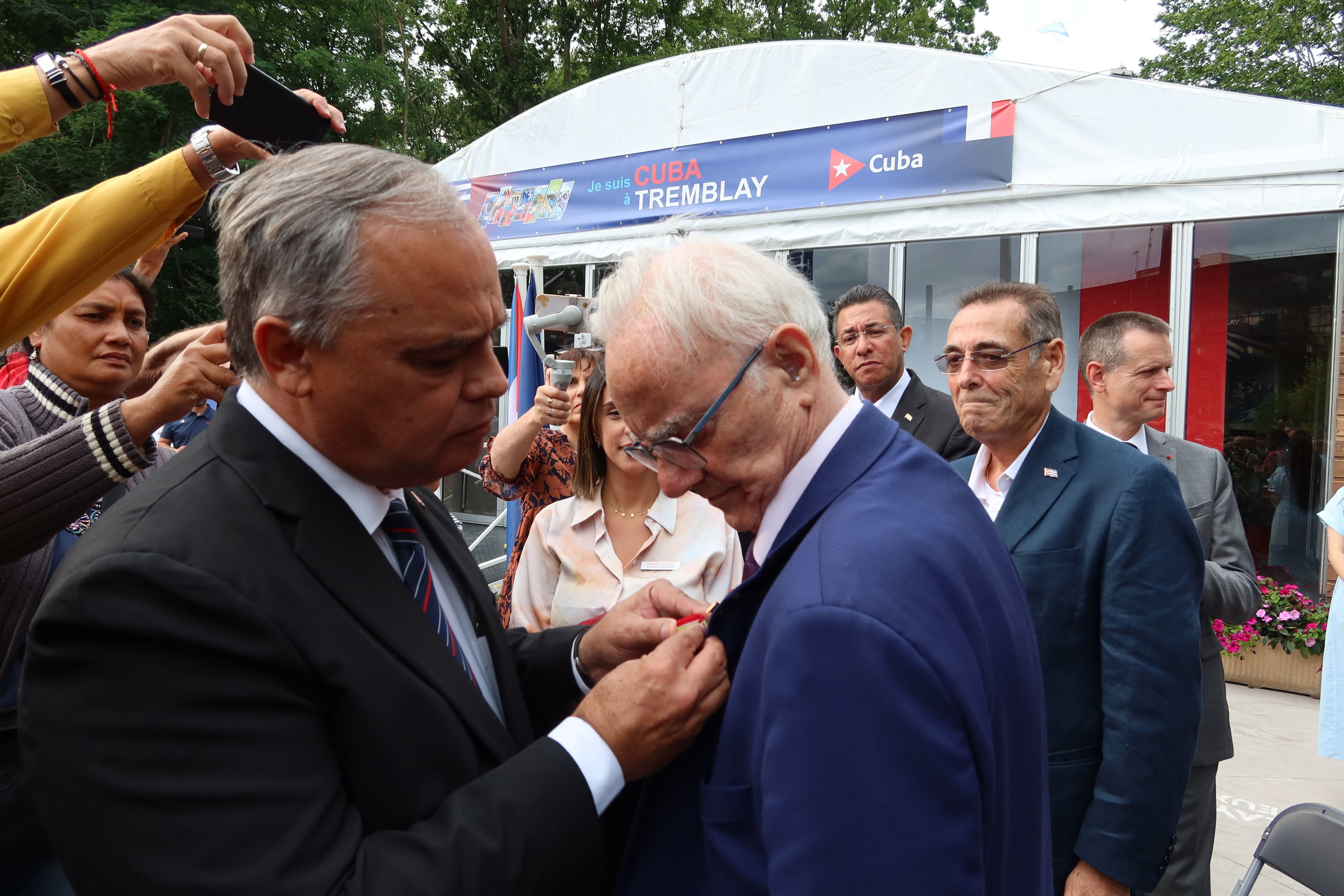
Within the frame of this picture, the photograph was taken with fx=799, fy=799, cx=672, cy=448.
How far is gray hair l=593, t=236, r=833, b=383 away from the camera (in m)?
1.30

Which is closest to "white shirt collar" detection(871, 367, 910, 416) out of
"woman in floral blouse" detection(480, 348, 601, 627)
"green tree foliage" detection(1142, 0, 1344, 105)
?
"woman in floral blouse" detection(480, 348, 601, 627)

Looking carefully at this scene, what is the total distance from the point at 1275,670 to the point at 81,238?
722 cm

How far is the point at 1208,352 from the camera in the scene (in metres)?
6.08

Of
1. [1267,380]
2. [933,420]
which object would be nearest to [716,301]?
[933,420]

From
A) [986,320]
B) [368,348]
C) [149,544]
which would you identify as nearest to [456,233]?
[368,348]

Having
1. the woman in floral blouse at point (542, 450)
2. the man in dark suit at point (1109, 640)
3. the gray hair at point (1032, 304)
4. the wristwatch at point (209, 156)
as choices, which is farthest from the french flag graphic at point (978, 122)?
the wristwatch at point (209, 156)

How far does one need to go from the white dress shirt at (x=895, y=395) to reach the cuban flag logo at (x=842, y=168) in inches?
108

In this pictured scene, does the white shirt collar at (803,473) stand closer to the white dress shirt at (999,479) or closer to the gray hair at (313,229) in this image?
the gray hair at (313,229)

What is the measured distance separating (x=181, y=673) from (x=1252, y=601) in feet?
10.8

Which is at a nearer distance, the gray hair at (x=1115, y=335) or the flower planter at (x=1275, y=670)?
the gray hair at (x=1115, y=335)

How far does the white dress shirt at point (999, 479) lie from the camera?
2.34 m

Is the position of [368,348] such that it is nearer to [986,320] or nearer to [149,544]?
[149,544]

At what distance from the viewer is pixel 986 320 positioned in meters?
2.62

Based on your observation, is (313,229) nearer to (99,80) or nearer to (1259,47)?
(99,80)
